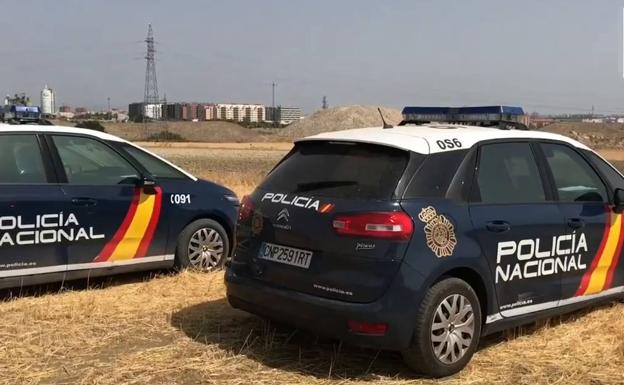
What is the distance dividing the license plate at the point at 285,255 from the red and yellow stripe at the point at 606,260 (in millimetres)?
2290

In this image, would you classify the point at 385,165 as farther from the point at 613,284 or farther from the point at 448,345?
the point at 613,284

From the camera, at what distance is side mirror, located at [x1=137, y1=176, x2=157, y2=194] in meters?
6.85

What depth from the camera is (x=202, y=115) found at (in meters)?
143

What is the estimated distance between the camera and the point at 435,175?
177 inches

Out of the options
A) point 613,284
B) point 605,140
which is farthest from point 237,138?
point 613,284

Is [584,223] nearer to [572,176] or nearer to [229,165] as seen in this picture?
[572,176]

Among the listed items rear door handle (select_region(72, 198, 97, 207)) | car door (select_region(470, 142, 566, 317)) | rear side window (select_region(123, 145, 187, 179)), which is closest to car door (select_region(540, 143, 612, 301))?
car door (select_region(470, 142, 566, 317))

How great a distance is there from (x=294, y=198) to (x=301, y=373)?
1.12m

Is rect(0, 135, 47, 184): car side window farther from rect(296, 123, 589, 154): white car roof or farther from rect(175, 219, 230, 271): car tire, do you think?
rect(296, 123, 589, 154): white car roof

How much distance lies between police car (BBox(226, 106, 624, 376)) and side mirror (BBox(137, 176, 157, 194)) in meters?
2.14

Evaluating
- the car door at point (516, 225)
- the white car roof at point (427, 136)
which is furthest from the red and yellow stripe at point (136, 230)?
the car door at point (516, 225)

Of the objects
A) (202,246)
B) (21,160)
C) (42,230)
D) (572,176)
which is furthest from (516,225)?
(21,160)

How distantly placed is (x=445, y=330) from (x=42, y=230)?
3611 millimetres

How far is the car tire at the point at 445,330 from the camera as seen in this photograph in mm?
4270
